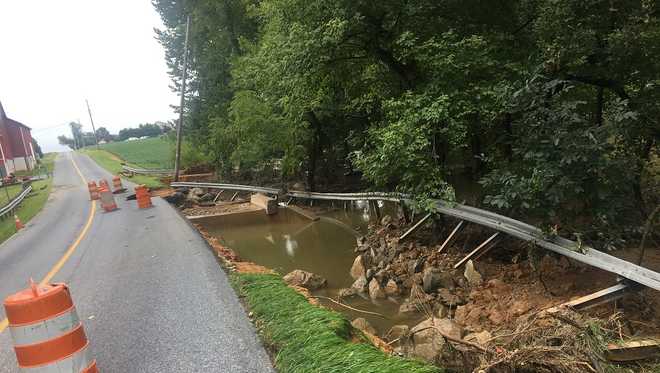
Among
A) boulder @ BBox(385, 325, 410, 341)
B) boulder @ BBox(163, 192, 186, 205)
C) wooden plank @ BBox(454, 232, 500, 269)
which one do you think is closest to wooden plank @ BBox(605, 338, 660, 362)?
boulder @ BBox(385, 325, 410, 341)

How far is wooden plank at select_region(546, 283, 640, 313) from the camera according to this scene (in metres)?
5.57

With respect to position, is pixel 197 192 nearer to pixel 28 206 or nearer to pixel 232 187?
pixel 232 187

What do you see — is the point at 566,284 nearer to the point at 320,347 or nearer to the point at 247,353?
the point at 320,347

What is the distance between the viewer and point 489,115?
8.93 meters

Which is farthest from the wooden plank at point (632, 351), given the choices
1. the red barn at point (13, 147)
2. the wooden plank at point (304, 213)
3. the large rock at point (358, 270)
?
the red barn at point (13, 147)

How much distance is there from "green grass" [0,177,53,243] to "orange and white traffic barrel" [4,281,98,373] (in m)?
14.1

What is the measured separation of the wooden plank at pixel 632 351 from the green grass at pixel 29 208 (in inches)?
683

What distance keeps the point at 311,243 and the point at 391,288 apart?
17.7ft

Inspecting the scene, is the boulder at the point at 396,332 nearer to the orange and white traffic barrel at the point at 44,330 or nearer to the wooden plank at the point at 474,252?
the wooden plank at the point at 474,252

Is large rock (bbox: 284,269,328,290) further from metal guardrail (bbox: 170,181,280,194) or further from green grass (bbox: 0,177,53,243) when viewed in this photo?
metal guardrail (bbox: 170,181,280,194)

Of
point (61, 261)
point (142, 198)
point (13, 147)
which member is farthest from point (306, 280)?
point (13, 147)

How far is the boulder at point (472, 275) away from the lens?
8.54 meters

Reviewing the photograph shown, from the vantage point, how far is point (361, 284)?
9344 millimetres

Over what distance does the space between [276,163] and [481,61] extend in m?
15.6
